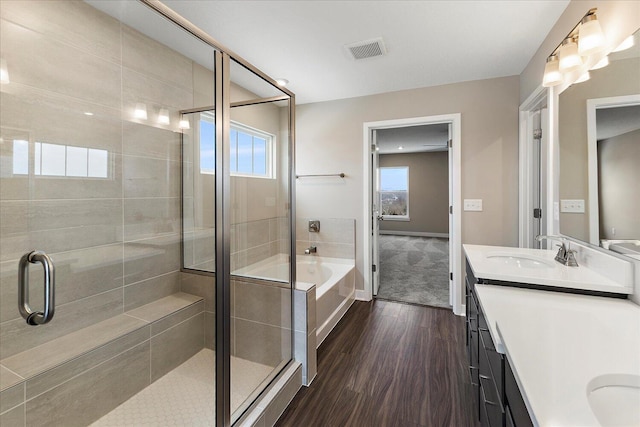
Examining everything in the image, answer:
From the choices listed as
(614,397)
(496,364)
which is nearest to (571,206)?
(496,364)

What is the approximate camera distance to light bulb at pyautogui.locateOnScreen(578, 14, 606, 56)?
56.1 inches

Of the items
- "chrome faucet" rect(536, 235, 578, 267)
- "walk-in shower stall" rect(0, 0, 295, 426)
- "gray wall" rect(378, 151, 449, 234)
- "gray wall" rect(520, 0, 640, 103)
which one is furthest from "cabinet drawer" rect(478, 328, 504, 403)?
"gray wall" rect(378, 151, 449, 234)

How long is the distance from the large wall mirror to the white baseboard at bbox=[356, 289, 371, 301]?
82.2 inches

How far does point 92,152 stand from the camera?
166cm

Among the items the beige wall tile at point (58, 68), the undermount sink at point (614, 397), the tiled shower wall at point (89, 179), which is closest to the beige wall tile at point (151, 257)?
the tiled shower wall at point (89, 179)

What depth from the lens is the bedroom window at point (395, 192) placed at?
8.45 m

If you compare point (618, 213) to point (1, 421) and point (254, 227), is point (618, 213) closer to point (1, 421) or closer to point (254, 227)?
point (254, 227)

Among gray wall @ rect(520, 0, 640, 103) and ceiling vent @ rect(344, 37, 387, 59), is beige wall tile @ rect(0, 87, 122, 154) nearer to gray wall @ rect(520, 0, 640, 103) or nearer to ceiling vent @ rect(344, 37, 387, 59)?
ceiling vent @ rect(344, 37, 387, 59)

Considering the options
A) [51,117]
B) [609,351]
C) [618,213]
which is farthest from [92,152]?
[618,213]

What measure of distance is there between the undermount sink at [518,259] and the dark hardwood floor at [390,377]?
0.85m

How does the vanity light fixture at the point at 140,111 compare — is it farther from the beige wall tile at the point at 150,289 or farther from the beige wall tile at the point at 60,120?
the beige wall tile at the point at 150,289

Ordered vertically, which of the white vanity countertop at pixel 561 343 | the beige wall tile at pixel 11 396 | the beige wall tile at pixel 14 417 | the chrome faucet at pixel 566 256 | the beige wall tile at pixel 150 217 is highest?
the beige wall tile at pixel 150 217

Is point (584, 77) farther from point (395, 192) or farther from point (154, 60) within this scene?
point (395, 192)

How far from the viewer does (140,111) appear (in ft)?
6.16
